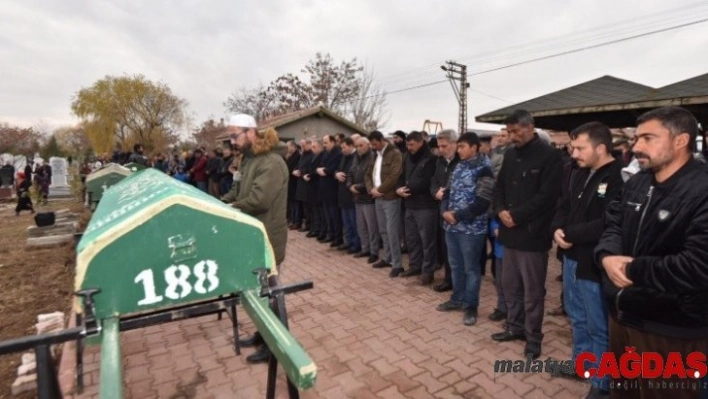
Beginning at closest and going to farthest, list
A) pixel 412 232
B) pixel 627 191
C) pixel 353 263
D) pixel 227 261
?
1. pixel 227 261
2. pixel 627 191
3. pixel 412 232
4. pixel 353 263

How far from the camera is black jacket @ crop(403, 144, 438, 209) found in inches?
199

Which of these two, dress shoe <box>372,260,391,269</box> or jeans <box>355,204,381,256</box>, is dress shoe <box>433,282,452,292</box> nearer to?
dress shoe <box>372,260,391,269</box>

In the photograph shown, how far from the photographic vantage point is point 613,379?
2.26 m

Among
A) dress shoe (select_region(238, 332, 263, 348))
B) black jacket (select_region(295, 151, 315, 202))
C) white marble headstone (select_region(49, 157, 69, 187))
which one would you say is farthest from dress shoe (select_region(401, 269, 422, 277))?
white marble headstone (select_region(49, 157, 69, 187))

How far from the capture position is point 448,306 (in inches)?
170

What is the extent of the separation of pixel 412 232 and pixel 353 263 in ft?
4.28

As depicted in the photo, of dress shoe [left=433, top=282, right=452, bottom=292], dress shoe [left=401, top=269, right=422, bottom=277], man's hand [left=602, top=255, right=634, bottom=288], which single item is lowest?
dress shoe [left=433, top=282, right=452, bottom=292]

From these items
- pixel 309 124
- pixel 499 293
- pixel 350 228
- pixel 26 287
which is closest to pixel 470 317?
pixel 499 293

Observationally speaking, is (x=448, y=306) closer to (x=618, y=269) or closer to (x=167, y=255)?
(x=618, y=269)

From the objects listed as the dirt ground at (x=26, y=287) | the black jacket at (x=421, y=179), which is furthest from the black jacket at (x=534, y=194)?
the dirt ground at (x=26, y=287)

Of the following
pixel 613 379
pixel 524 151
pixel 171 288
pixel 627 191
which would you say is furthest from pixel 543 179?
pixel 171 288

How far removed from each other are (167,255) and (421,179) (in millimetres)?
3690

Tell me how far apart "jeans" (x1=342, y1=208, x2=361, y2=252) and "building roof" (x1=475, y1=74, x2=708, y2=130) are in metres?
3.47

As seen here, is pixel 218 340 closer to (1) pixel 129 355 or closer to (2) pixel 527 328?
(1) pixel 129 355
